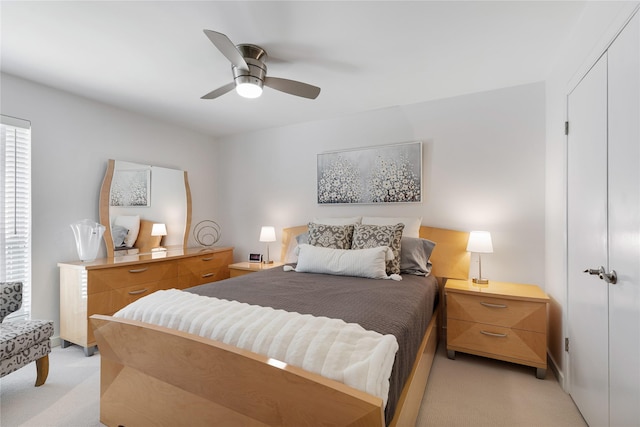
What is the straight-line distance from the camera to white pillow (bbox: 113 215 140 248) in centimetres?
310

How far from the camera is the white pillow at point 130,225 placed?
310cm

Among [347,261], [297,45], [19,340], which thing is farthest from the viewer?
→ [347,261]

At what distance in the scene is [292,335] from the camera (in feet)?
3.69

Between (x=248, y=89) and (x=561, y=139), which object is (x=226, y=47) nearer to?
(x=248, y=89)

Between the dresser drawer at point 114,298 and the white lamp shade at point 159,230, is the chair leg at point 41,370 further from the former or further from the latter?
the white lamp shade at point 159,230

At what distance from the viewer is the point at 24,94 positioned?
7.95 feet

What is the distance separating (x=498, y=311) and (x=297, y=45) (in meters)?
2.43

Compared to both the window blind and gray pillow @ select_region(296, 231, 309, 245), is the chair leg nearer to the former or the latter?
the window blind

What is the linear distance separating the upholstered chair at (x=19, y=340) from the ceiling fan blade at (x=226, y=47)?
7.13ft

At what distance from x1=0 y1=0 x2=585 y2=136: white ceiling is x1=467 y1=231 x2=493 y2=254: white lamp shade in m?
1.34

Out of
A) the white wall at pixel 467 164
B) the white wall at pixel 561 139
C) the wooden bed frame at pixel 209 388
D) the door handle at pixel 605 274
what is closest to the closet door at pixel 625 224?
the door handle at pixel 605 274

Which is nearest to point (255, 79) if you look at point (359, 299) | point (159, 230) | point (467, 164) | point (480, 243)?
point (359, 299)

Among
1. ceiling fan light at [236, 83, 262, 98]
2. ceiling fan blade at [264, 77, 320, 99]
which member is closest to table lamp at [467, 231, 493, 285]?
ceiling fan blade at [264, 77, 320, 99]

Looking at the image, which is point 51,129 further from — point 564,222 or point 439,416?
point 564,222
